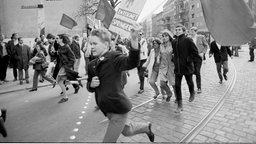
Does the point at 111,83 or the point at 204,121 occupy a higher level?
the point at 111,83

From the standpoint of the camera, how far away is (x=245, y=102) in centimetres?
539

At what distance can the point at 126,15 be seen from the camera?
3.19 m

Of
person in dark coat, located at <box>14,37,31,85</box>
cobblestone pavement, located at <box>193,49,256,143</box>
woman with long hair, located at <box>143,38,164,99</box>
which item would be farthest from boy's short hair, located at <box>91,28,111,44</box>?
person in dark coat, located at <box>14,37,31,85</box>

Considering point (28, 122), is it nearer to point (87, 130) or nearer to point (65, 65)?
point (87, 130)

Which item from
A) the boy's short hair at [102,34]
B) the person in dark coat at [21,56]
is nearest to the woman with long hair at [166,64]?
the boy's short hair at [102,34]

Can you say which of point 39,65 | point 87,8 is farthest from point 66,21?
point 87,8

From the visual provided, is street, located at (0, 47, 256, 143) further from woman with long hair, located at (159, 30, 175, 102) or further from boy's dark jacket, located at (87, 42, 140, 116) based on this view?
boy's dark jacket, located at (87, 42, 140, 116)

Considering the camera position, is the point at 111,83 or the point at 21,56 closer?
the point at 111,83

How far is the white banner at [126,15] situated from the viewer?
3057 mm

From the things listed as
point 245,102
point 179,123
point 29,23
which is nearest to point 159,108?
point 179,123

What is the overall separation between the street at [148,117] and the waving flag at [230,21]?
1.93 meters

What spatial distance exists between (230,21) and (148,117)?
2.91m

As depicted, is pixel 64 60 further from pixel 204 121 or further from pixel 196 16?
pixel 196 16

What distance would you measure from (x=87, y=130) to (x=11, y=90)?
5.50 meters
